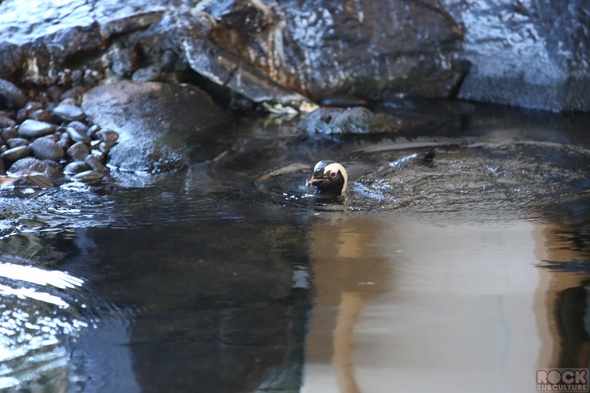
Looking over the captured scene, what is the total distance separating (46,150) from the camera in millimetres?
5211

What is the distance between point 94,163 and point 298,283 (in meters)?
2.91

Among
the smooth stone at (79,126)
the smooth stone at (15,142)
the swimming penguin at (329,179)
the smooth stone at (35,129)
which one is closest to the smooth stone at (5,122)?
the smooth stone at (35,129)

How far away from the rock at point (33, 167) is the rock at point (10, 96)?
1.52 m

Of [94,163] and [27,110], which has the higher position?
[27,110]

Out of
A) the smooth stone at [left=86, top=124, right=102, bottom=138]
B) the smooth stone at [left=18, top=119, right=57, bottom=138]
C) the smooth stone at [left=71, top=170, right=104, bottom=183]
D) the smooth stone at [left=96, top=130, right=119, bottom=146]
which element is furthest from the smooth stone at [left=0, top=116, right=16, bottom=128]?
the smooth stone at [left=71, top=170, right=104, bottom=183]

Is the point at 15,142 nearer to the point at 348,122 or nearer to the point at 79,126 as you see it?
the point at 79,126

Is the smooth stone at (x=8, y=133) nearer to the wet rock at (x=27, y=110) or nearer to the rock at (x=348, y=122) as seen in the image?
the wet rock at (x=27, y=110)

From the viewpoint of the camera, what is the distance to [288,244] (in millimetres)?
3172

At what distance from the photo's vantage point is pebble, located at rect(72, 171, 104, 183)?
4.72 meters

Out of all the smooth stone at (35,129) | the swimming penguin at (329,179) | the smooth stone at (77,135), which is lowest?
the smooth stone at (77,135)

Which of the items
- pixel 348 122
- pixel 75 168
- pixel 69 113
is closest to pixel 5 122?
pixel 69 113

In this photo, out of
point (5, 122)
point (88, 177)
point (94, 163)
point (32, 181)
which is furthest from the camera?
point (5, 122)

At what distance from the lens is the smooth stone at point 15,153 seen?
511 cm

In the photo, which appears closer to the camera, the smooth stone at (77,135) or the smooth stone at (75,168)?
the smooth stone at (75,168)
